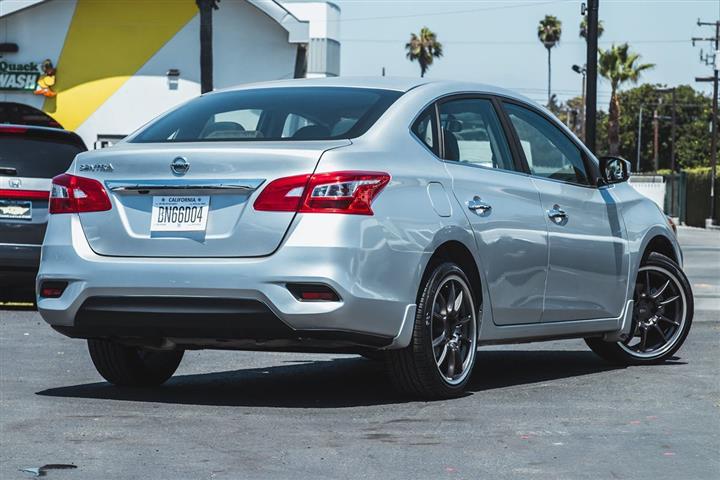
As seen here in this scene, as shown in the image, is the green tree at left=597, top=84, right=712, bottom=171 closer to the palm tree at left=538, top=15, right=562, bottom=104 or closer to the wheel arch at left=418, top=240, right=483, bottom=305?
the palm tree at left=538, top=15, right=562, bottom=104

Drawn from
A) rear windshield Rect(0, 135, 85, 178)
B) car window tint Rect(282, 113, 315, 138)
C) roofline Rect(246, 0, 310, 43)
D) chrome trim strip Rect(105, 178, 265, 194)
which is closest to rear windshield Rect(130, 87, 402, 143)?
car window tint Rect(282, 113, 315, 138)

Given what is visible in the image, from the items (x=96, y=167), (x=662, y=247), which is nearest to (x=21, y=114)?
(x=662, y=247)

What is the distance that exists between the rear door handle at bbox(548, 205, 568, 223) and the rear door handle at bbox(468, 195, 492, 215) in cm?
76

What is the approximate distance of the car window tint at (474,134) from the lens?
320 inches

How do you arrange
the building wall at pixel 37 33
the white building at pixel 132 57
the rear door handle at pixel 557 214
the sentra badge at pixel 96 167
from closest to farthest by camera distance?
the sentra badge at pixel 96 167
the rear door handle at pixel 557 214
the white building at pixel 132 57
the building wall at pixel 37 33

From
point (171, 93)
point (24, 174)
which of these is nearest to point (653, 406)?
point (24, 174)

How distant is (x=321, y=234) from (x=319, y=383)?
1868 mm

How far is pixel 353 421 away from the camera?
23.1ft

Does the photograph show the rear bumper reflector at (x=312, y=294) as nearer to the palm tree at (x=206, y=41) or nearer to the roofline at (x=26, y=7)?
the palm tree at (x=206, y=41)

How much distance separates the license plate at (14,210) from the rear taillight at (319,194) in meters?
7.42

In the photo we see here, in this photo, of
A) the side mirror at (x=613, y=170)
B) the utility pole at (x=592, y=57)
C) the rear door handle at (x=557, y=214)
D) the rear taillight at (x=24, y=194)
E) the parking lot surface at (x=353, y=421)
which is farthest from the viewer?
the utility pole at (x=592, y=57)

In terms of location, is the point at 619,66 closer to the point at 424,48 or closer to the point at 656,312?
the point at 424,48

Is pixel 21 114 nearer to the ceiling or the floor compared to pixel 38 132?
nearer to the ceiling

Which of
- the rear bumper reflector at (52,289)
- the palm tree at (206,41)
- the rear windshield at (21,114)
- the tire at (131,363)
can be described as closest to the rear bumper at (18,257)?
the tire at (131,363)
